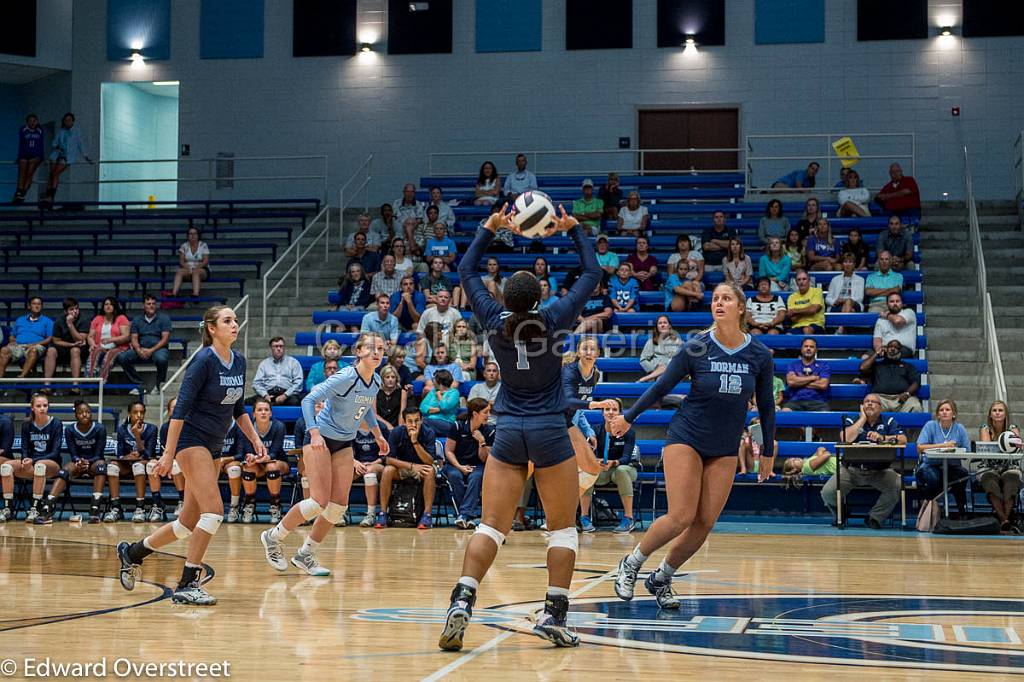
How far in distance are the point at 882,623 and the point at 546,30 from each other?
18669mm

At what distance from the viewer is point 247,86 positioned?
24656 mm

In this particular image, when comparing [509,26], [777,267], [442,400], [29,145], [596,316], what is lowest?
[442,400]

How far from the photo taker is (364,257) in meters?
19.5

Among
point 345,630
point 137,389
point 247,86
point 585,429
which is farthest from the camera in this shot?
point 247,86

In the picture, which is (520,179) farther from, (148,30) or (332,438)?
(332,438)

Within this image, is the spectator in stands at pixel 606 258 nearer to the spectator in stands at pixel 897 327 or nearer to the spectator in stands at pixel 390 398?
the spectator in stands at pixel 897 327

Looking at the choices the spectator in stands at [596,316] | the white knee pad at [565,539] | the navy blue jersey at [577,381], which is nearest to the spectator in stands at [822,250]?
the spectator in stands at [596,316]

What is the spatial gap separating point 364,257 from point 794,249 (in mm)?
6838

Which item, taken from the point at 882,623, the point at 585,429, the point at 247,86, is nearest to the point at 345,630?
the point at 882,623

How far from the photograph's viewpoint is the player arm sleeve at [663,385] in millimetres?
6875

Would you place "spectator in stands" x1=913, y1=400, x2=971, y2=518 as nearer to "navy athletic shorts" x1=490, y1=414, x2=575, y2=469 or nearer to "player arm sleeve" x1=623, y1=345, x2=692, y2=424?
"player arm sleeve" x1=623, y1=345, x2=692, y2=424

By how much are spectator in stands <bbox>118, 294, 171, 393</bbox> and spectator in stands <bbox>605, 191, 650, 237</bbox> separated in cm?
753

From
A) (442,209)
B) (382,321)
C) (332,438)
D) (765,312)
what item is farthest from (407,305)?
(332,438)

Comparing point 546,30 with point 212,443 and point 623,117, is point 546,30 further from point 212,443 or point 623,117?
point 212,443
